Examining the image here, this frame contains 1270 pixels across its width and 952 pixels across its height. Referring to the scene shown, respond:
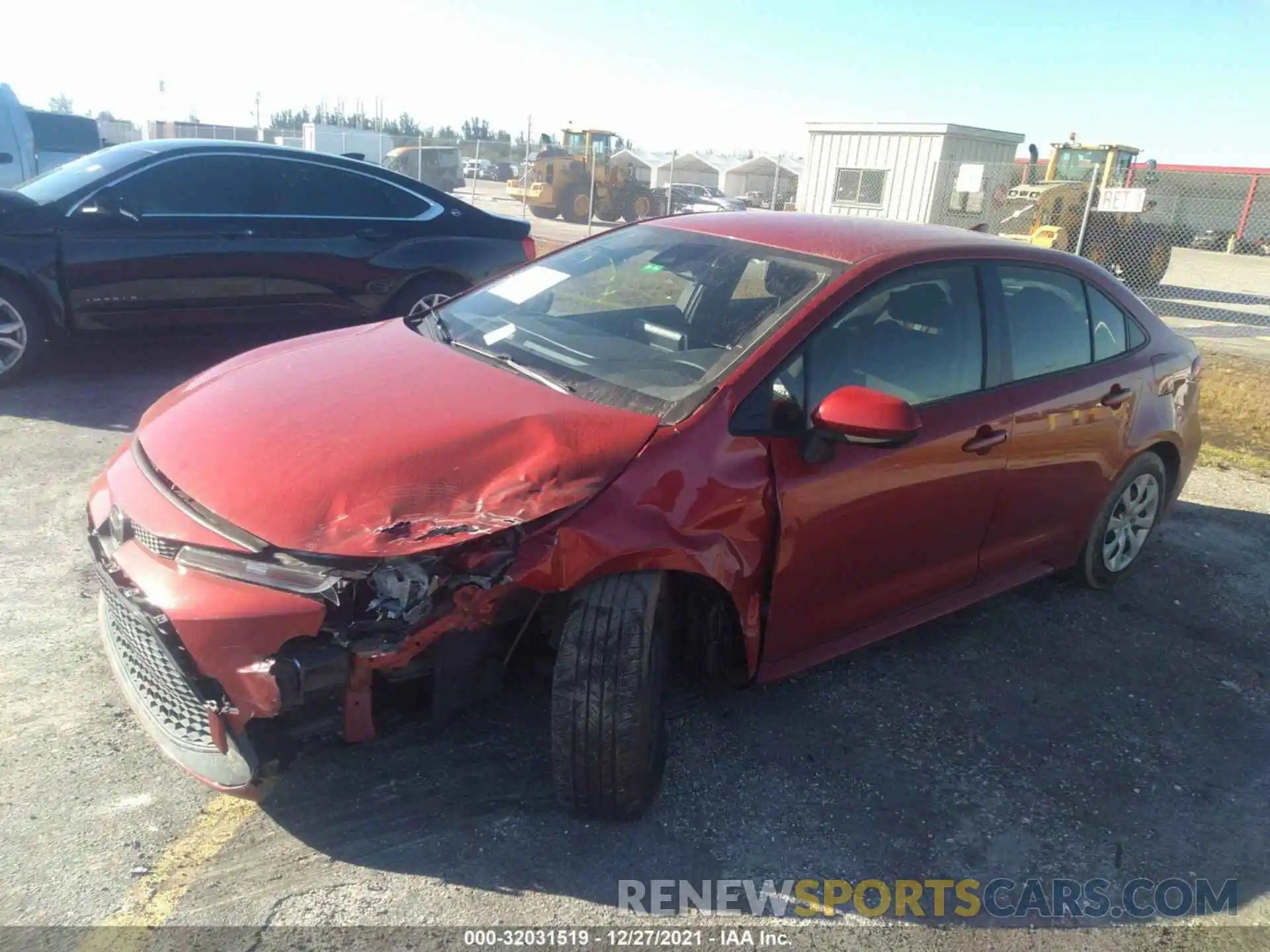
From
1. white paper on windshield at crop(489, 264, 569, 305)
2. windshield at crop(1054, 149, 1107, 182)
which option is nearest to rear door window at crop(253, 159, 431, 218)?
white paper on windshield at crop(489, 264, 569, 305)

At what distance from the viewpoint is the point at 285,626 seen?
213 centimetres

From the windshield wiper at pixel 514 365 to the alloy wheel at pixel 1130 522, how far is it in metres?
2.80

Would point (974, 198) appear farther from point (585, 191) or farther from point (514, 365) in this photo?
point (514, 365)

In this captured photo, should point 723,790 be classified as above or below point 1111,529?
below

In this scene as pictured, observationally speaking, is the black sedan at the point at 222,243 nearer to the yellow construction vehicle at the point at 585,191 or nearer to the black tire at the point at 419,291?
the black tire at the point at 419,291

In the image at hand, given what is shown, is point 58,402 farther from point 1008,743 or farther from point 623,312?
point 1008,743

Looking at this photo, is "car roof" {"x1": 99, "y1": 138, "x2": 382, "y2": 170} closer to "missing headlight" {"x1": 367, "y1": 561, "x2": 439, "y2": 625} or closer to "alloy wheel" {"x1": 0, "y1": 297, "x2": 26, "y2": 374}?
"alloy wheel" {"x1": 0, "y1": 297, "x2": 26, "y2": 374}

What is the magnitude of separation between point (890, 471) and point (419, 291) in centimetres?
503

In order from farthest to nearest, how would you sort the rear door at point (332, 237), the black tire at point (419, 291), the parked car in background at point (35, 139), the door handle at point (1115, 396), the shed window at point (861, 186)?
1. the shed window at point (861, 186)
2. the parked car in background at point (35, 139)
3. the black tire at point (419, 291)
4. the rear door at point (332, 237)
5. the door handle at point (1115, 396)

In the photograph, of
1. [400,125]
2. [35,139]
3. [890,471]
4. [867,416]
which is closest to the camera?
[867,416]

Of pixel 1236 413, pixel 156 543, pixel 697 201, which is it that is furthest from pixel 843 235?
pixel 697 201

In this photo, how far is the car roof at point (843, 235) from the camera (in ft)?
10.7

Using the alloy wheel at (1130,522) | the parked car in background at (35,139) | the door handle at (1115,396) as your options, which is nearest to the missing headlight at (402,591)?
the door handle at (1115,396)
